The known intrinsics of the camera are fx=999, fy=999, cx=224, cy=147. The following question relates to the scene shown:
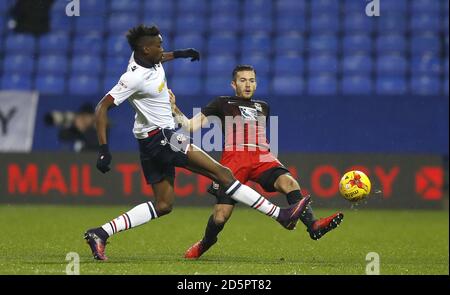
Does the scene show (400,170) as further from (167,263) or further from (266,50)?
(167,263)

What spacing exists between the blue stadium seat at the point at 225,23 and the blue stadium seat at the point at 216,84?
4.17 feet

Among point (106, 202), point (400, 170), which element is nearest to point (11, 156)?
point (106, 202)

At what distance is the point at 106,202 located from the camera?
15.1 m

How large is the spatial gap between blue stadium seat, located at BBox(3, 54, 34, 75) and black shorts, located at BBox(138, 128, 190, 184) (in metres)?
10.1

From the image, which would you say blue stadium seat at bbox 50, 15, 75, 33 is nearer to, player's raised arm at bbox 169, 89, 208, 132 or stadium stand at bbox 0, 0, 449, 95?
stadium stand at bbox 0, 0, 449, 95

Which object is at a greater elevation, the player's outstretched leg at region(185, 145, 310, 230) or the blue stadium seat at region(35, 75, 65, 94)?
the blue stadium seat at region(35, 75, 65, 94)

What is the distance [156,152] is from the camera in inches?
307

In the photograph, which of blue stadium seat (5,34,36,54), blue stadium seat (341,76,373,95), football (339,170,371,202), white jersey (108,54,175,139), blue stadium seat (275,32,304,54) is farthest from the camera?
blue stadium seat (5,34,36,54)

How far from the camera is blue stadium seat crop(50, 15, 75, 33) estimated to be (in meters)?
17.8

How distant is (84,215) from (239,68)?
18.2 feet

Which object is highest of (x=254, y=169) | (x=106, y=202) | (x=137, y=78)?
(x=137, y=78)

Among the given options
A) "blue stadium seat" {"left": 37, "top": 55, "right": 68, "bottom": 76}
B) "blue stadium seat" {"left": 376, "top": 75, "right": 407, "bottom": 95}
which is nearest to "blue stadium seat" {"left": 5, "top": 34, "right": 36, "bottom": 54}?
"blue stadium seat" {"left": 37, "top": 55, "right": 68, "bottom": 76}

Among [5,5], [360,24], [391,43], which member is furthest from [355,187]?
[5,5]

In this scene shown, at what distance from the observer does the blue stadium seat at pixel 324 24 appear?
17703mm
